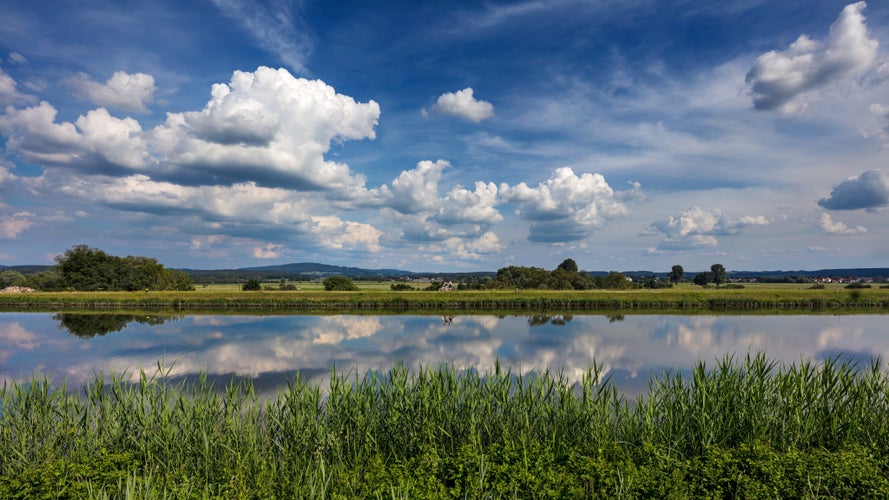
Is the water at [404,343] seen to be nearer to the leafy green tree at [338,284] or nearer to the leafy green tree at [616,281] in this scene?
the leafy green tree at [338,284]

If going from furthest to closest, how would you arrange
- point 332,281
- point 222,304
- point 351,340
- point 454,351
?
point 332,281
point 222,304
point 351,340
point 454,351

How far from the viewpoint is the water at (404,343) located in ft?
73.4

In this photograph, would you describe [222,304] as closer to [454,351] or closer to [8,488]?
[454,351]

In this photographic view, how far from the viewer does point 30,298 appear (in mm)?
60406

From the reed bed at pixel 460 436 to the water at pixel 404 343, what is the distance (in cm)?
621

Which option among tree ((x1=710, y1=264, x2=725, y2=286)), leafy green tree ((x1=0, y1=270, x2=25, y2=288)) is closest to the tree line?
leafy green tree ((x1=0, y1=270, x2=25, y2=288))

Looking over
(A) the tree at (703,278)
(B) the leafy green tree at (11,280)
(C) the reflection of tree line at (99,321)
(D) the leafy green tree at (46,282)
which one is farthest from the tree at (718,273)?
(B) the leafy green tree at (11,280)

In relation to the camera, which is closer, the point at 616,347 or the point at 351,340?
the point at 616,347

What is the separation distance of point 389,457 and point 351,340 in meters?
23.4

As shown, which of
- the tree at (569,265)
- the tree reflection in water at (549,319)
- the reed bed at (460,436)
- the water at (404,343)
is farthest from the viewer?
the tree at (569,265)

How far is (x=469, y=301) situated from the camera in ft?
189

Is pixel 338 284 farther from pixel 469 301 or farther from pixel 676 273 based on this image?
pixel 676 273

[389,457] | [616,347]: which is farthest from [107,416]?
[616,347]

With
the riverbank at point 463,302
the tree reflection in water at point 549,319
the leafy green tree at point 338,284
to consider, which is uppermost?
the leafy green tree at point 338,284
